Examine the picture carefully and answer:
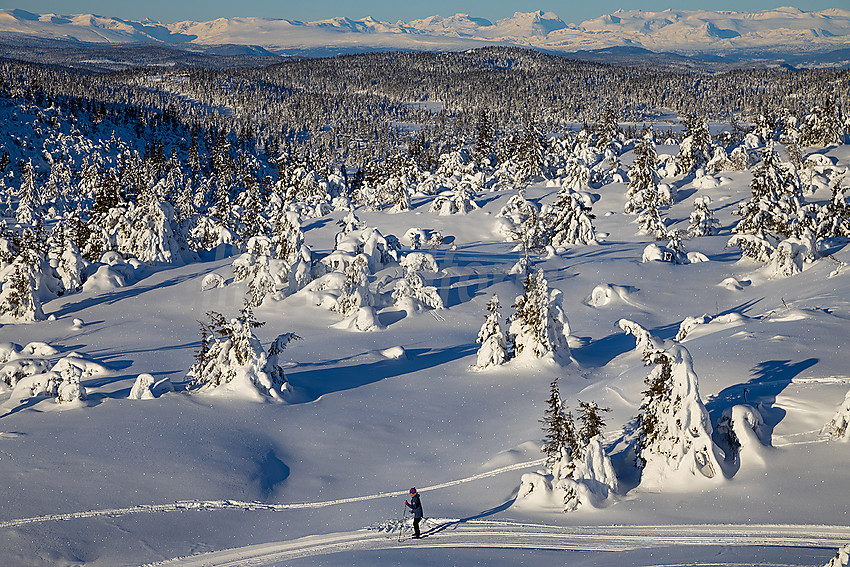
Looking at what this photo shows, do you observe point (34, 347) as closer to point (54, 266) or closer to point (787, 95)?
point (54, 266)

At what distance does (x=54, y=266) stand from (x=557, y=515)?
28925 millimetres

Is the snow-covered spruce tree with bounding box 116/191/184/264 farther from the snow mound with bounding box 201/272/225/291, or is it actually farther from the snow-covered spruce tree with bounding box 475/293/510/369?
the snow-covered spruce tree with bounding box 475/293/510/369

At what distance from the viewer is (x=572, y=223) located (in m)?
38.3

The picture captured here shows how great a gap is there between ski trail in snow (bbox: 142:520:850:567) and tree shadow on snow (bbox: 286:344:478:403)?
6.75 m

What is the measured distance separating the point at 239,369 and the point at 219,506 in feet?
18.3

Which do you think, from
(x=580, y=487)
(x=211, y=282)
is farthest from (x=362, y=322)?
(x=580, y=487)

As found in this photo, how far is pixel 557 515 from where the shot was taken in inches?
407

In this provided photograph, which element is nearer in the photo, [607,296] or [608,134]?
[607,296]

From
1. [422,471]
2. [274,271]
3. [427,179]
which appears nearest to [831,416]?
[422,471]

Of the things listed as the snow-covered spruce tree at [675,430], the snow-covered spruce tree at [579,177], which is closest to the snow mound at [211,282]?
the snow-covered spruce tree at [675,430]

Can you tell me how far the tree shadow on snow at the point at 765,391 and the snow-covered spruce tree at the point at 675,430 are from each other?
1.12 m

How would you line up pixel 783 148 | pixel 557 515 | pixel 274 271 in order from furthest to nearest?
pixel 783 148 < pixel 274 271 < pixel 557 515

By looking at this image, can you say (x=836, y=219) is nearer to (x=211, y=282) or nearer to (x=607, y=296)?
(x=607, y=296)

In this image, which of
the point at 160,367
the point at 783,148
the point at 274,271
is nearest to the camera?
the point at 160,367
